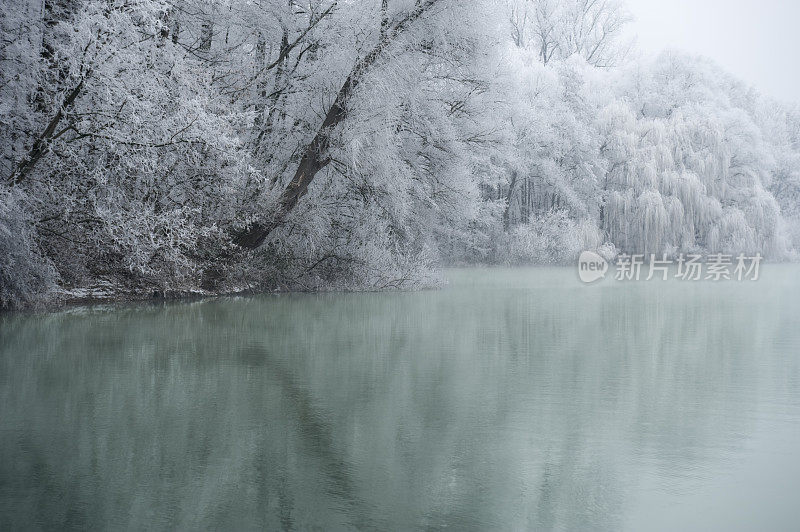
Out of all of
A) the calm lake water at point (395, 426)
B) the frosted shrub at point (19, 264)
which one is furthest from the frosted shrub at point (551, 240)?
the frosted shrub at point (19, 264)

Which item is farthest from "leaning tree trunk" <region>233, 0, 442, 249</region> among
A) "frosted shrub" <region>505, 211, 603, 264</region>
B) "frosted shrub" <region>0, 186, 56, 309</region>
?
"frosted shrub" <region>505, 211, 603, 264</region>

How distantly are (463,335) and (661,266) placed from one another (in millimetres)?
18189

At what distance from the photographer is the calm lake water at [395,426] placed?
3383 millimetres

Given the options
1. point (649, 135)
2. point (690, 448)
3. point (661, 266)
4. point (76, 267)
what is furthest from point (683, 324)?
point (649, 135)

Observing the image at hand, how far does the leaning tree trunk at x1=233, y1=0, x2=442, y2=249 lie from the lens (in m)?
13.4

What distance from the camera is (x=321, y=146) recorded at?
13664mm

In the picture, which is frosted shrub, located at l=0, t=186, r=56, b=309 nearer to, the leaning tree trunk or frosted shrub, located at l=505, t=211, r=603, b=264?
the leaning tree trunk

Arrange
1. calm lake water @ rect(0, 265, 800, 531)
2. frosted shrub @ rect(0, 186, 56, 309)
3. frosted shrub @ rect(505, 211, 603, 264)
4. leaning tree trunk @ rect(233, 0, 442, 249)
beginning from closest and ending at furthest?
calm lake water @ rect(0, 265, 800, 531) → frosted shrub @ rect(0, 186, 56, 309) → leaning tree trunk @ rect(233, 0, 442, 249) → frosted shrub @ rect(505, 211, 603, 264)

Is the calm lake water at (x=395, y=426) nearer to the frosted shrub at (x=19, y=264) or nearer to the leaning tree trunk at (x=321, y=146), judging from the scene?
the frosted shrub at (x=19, y=264)

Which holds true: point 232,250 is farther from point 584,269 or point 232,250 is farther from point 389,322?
point 584,269

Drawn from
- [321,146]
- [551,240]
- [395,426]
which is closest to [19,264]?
[321,146]

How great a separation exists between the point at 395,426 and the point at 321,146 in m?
9.37

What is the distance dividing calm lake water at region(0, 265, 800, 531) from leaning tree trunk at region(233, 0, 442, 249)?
381cm

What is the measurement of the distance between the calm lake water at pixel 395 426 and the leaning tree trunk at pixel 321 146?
12.5 ft
